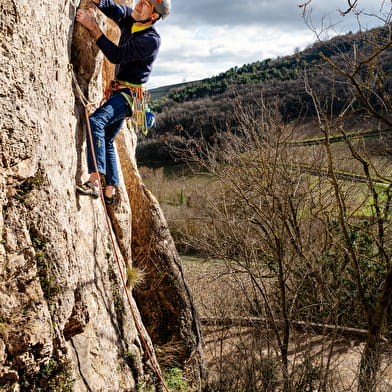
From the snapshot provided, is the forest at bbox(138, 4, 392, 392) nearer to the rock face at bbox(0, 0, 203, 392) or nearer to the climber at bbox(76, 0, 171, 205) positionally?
the rock face at bbox(0, 0, 203, 392)

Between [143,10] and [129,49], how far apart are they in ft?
1.76

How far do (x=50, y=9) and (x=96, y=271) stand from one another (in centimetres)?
283

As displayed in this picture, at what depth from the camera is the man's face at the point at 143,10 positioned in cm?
409

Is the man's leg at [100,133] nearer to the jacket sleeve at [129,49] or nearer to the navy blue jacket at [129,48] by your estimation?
the navy blue jacket at [129,48]

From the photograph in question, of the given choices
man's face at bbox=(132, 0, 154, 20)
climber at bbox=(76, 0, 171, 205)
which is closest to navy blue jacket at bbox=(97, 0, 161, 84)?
climber at bbox=(76, 0, 171, 205)

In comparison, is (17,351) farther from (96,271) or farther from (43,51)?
(43,51)

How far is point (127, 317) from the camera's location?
4.73 m

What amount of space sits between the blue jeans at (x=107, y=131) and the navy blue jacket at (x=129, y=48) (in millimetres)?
351

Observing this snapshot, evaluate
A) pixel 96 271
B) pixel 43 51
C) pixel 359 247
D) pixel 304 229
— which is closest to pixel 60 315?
pixel 96 271

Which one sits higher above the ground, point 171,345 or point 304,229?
point 304,229

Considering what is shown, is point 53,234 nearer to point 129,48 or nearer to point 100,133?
point 100,133

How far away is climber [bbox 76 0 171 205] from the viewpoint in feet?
13.0

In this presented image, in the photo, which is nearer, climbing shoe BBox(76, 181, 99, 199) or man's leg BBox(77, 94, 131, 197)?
climbing shoe BBox(76, 181, 99, 199)

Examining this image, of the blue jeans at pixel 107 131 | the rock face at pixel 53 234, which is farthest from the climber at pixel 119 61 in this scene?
the rock face at pixel 53 234
